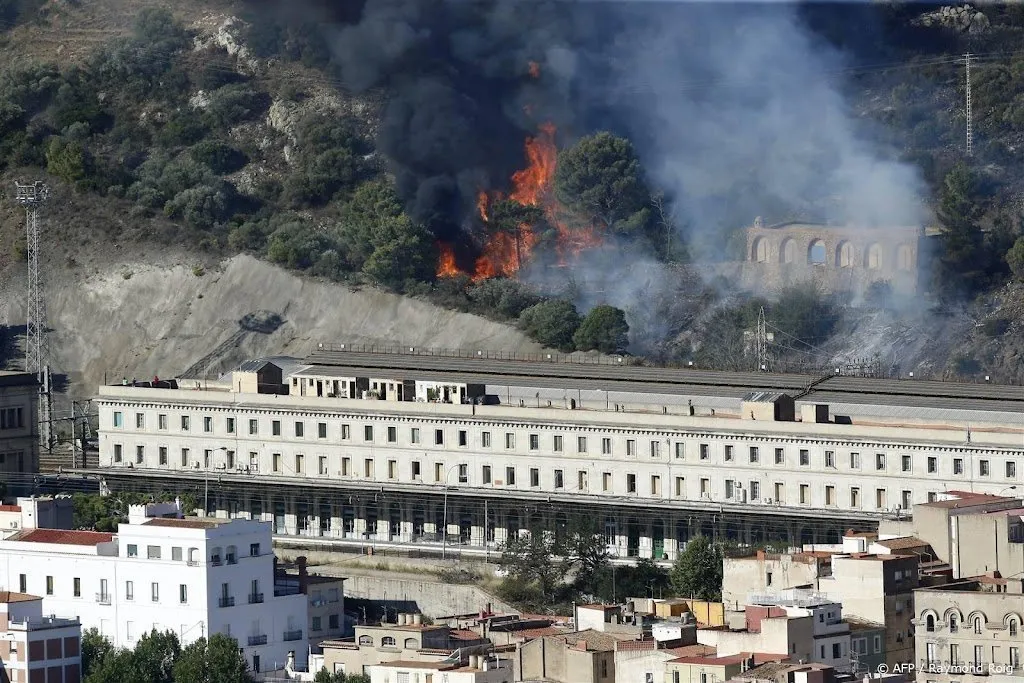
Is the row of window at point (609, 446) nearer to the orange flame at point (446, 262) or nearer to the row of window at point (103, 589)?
the row of window at point (103, 589)

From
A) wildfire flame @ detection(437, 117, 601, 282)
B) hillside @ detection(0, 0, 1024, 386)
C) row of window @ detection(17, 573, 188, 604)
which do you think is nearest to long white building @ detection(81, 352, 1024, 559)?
hillside @ detection(0, 0, 1024, 386)

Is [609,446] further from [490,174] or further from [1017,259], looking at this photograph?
[490,174]

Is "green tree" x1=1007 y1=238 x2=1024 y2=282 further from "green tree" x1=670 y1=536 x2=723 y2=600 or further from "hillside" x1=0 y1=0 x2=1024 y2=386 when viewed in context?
"green tree" x1=670 y1=536 x2=723 y2=600

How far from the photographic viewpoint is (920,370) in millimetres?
156000

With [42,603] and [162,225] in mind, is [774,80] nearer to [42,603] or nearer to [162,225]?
[162,225]

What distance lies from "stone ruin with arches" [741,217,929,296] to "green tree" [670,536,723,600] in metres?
49.5

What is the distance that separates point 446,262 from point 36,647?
6969 centimetres

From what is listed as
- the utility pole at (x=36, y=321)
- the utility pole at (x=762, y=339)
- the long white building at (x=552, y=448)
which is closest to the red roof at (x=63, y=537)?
the long white building at (x=552, y=448)

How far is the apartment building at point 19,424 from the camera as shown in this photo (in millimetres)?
142375

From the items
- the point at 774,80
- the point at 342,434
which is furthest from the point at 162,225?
the point at 342,434

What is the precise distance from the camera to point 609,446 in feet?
431

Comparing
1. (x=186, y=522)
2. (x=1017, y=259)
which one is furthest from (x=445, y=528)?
(x=1017, y=259)

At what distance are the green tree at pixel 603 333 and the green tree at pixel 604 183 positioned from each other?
49.1ft

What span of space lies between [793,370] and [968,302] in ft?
47.4
